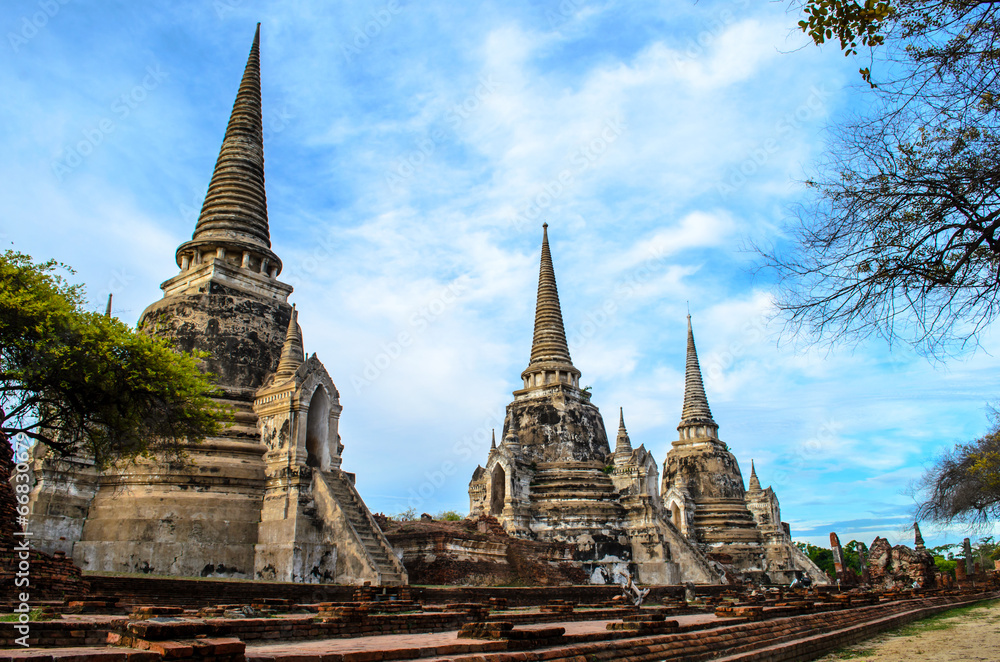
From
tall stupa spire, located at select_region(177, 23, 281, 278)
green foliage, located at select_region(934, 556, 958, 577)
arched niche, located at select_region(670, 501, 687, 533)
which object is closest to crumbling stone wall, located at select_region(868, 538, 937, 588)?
arched niche, located at select_region(670, 501, 687, 533)

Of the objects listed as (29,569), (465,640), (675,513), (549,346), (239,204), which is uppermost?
(239,204)

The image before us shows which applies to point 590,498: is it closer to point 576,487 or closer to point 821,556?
point 576,487

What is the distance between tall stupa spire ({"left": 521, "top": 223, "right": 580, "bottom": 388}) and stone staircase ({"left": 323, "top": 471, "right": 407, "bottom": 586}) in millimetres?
15286

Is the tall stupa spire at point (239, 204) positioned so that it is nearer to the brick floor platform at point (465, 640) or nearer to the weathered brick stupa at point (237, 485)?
the weathered brick stupa at point (237, 485)

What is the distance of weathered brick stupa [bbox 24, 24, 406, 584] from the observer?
1803cm

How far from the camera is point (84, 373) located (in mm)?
14656

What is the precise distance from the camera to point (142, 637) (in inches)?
243


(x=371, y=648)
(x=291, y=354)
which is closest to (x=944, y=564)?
(x=291, y=354)

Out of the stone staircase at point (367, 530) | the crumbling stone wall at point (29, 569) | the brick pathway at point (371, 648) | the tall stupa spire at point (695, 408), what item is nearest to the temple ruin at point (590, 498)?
the tall stupa spire at point (695, 408)

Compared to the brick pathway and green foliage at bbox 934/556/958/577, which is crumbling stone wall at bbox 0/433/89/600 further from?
green foliage at bbox 934/556/958/577

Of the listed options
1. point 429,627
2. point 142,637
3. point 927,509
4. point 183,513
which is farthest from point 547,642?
point 927,509

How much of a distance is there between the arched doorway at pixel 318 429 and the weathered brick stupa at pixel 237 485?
0.12 ft

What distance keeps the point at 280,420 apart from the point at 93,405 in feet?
18.8

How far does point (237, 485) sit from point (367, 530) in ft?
12.3
